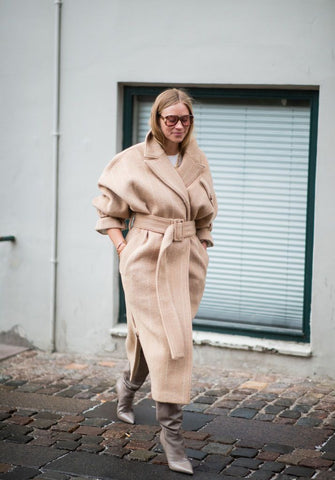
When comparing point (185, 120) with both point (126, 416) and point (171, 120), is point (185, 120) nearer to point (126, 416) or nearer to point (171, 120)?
point (171, 120)

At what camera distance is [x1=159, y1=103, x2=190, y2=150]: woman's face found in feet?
16.3

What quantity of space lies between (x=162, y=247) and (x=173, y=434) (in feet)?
3.60

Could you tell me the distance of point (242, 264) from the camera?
7.51 metres

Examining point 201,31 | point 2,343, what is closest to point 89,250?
point 2,343

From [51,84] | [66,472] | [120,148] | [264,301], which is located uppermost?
[51,84]

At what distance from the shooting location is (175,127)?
500cm

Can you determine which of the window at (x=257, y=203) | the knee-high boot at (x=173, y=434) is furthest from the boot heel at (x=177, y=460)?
the window at (x=257, y=203)

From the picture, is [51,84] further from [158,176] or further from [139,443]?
[139,443]

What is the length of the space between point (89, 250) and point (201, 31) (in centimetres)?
216

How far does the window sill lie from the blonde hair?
255cm

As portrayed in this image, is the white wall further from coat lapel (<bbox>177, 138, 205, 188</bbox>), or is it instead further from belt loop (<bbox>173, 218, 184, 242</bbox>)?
belt loop (<bbox>173, 218, 184, 242</bbox>)

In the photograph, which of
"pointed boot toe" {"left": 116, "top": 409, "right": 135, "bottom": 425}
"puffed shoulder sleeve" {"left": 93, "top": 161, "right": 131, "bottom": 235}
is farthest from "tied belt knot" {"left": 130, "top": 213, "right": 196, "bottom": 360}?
"pointed boot toe" {"left": 116, "top": 409, "right": 135, "bottom": 425}

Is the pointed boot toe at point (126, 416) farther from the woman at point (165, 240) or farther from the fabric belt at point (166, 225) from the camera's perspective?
the fabric belt at point (166, 225)

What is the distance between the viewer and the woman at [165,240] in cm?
493
